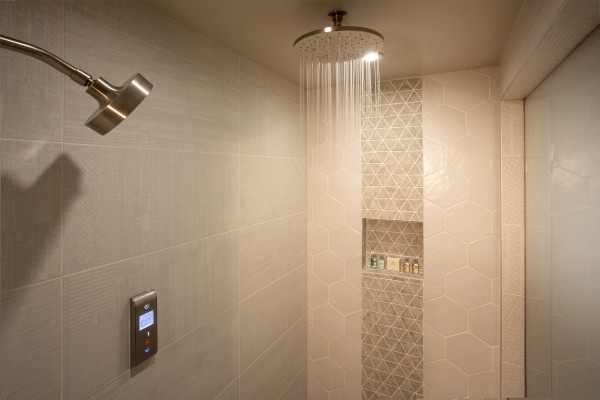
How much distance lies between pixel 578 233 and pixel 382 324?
1.15 meters

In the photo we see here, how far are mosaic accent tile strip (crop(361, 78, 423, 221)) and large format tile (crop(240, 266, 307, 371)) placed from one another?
55cm

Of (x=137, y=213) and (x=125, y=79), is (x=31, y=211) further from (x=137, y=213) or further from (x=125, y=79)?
(x=125, y=79)

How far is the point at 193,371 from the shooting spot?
3.93ft

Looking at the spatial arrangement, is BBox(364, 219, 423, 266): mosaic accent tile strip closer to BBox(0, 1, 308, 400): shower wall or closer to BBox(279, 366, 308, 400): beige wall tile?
BBox(0, 1, 308, 400): shower wall

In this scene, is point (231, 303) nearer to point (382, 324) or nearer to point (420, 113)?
point (382, 324)

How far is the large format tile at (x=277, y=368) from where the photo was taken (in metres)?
1.52

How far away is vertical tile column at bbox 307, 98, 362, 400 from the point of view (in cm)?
192

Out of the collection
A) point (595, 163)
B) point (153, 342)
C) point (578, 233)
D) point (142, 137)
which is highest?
point (142, 137)

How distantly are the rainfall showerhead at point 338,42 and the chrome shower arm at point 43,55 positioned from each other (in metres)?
0.60

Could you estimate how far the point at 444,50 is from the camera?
4.56 ft

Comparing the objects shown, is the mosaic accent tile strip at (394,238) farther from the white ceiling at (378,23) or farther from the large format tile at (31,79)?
the large format tile at (31,79)

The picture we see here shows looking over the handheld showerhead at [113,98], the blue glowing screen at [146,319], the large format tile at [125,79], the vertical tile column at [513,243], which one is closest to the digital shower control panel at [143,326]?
the blue glowing screen at [146,319]

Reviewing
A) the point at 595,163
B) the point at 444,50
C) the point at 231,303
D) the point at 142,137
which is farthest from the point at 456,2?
the point at 231,303

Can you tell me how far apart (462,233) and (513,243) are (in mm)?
223
